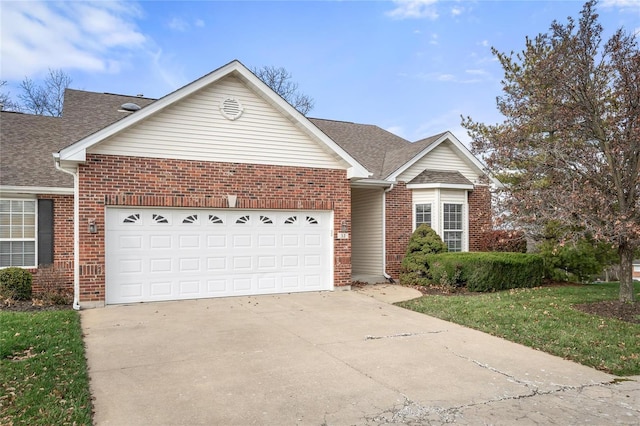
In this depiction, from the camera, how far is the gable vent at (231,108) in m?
11.3

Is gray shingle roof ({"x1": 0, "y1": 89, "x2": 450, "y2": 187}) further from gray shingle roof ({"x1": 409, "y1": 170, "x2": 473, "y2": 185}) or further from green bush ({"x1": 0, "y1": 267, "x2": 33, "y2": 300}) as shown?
green bush ({"x1": 0, "y1": 267, "x2": 33, "y2": 300})

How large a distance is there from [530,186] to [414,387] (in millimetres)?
6749

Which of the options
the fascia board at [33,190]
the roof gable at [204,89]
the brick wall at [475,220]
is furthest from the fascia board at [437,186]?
the fascia board at [33,190]

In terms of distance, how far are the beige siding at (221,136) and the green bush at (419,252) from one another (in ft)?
13.4

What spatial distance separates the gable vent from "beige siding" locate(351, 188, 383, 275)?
19.2ft

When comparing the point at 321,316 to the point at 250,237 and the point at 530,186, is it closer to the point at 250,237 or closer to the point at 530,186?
the point at 250,237

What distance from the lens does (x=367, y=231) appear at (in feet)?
52.0

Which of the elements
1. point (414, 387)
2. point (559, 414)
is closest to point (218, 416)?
point (414, 387)

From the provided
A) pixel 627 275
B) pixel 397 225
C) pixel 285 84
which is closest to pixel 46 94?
pixel 285 84

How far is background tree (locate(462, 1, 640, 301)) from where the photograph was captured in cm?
879

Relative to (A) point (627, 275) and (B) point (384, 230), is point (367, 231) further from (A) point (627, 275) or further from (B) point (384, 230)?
(A) point (627, 275)

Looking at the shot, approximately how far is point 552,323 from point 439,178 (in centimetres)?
746

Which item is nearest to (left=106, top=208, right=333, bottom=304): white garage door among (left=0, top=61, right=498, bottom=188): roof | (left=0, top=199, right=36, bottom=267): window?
(left=0, top=61, right=498, bottom=188): roof

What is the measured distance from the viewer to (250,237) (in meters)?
11.6
